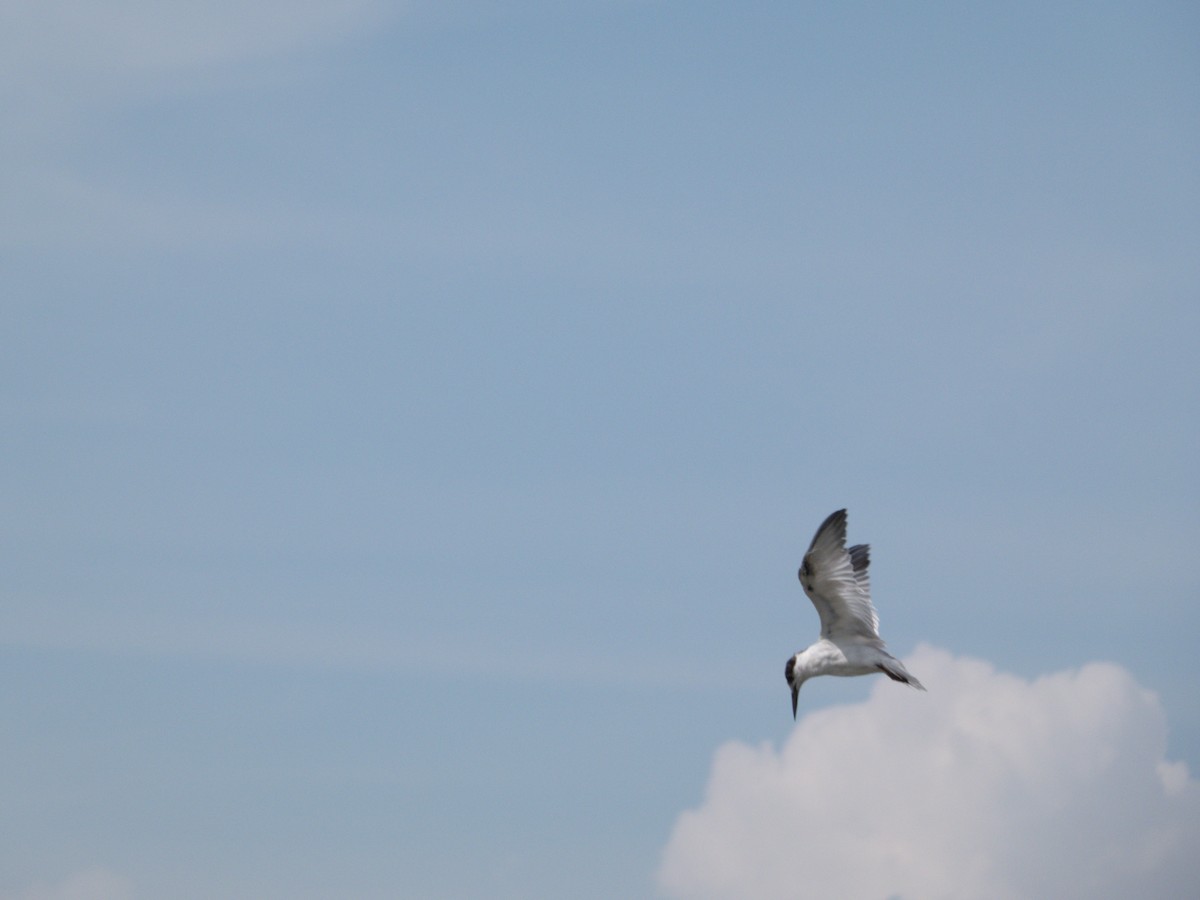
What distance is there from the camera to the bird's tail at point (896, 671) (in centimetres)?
4844

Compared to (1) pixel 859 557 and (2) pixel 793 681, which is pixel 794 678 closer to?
(2) pixel 793 681

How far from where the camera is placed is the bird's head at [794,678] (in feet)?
164

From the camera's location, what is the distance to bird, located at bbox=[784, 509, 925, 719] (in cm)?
4853

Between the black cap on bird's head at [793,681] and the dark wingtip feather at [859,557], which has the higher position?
the dark wingtip feather at [859,557]

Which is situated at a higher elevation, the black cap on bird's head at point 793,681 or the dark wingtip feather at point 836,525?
the dark wingtip feather at point 836,525

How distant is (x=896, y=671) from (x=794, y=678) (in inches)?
114

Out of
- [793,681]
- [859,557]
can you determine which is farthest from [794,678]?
[859,557]

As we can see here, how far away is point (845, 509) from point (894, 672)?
4.52m

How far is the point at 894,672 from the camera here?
48781 millimetres

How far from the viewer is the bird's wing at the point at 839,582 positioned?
159 ft

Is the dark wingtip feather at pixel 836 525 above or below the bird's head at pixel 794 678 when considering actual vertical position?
above

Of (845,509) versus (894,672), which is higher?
(845,509)

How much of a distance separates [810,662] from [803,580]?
2.35 m

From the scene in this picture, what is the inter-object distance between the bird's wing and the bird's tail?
31.9 inches
